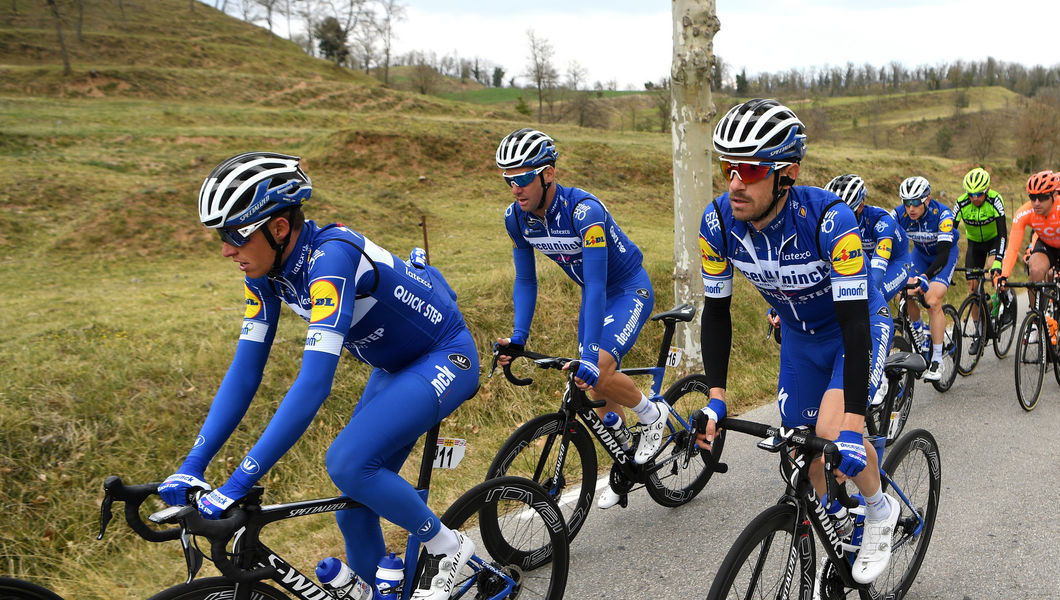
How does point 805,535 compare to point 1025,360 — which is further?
point 1025,360

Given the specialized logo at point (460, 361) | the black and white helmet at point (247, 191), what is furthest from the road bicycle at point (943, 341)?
the black and white helmet at point (247, 191)

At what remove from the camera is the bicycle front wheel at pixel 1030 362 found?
21.9 ft

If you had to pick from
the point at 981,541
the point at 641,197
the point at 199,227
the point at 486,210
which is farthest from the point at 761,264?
the point at 641,197

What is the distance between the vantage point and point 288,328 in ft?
25.7

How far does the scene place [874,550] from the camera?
3.09 m

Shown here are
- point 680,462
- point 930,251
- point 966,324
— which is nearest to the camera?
point 680,462

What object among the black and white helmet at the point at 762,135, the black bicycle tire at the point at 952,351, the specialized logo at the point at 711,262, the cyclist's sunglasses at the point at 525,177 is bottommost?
the black bicycle tire at the point at 952,351

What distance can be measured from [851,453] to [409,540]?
1889 mm

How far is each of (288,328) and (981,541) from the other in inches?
264

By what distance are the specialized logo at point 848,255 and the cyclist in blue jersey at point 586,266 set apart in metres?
1.41

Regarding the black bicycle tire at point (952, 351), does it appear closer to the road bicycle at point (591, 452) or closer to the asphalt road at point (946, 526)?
the asphalt road at point (946, 526)

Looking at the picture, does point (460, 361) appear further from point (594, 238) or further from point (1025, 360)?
point (1025, 360)

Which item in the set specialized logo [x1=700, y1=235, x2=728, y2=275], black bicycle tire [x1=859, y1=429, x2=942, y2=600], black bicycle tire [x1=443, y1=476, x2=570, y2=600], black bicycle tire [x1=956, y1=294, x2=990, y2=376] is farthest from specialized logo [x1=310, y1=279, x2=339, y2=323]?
black bicycle tire [x1=956, y1=294, x2=990, y2=376]

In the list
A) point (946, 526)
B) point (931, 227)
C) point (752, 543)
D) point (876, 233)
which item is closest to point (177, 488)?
point (752, 543)
